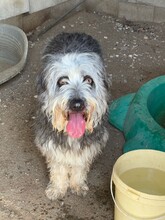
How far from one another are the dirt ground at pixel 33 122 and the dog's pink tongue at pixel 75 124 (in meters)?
0.73

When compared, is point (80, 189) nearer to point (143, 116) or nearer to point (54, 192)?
point (54, 192)

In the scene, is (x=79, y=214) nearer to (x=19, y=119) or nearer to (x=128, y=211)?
(x=128, y=211)

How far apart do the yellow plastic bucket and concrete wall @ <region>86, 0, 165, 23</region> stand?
3039mm

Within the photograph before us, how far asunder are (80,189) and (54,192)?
19 cm

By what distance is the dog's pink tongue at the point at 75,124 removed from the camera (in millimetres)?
2479

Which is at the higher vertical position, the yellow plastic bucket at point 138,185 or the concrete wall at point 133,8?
the yellow plastic bucket at point 138,185

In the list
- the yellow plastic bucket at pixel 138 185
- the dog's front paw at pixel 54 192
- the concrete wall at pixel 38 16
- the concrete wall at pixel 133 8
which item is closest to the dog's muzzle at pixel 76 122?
the yellow plastic bucket at pixel 138 185

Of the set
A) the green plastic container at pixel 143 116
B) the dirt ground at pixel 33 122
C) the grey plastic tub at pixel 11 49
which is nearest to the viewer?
the dirt ground at pixel 33 122

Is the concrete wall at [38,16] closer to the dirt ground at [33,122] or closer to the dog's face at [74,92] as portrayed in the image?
the dirt ground at [33,122]

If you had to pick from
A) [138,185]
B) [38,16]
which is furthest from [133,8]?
[138,185]

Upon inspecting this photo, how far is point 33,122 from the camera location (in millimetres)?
3680

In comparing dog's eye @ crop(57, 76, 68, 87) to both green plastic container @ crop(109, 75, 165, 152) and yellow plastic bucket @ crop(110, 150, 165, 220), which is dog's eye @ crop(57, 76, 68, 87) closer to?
yellow plastic bucket @ crop(110, 150, 165, 220)

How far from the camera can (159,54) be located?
4.76m

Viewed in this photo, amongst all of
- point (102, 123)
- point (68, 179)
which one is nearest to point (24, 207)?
point (68, 179)
